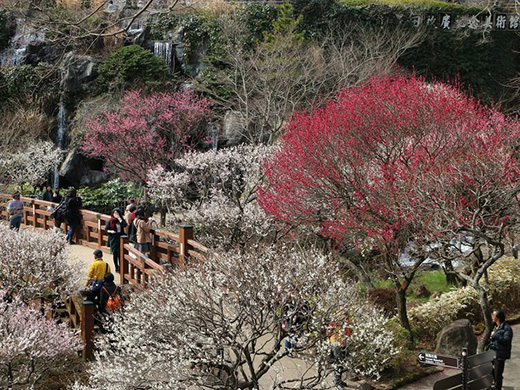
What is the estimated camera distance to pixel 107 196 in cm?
2652

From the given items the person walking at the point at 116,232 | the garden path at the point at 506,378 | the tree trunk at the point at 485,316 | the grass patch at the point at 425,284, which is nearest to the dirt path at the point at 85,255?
the person walking at the point at 116,232

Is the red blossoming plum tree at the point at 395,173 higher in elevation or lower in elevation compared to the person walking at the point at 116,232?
higher

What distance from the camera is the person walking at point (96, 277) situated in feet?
41.5

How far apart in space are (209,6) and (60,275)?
70.6 ft

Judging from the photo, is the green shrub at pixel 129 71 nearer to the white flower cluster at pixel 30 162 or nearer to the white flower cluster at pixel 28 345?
the white flower cluster at pixel 30 162

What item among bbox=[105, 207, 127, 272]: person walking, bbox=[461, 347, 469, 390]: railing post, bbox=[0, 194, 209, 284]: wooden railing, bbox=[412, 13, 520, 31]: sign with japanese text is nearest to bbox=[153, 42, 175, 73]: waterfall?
bbox=[0, 194, 209, 284]: wooden railing

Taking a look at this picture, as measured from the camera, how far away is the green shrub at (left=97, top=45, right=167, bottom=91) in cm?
3100

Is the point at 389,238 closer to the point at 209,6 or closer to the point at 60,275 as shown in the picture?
the point at 60,275

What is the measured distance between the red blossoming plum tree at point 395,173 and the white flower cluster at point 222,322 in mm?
4214

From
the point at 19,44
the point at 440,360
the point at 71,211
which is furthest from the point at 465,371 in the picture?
the point at 19,44

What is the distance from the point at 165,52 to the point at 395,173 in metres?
21.7

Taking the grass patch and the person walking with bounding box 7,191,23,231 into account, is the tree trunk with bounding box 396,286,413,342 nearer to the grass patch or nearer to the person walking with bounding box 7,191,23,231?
the grass patch

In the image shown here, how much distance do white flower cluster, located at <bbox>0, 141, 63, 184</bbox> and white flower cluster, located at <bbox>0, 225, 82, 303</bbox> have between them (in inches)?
573

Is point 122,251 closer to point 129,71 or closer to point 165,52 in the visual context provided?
point 129,71
